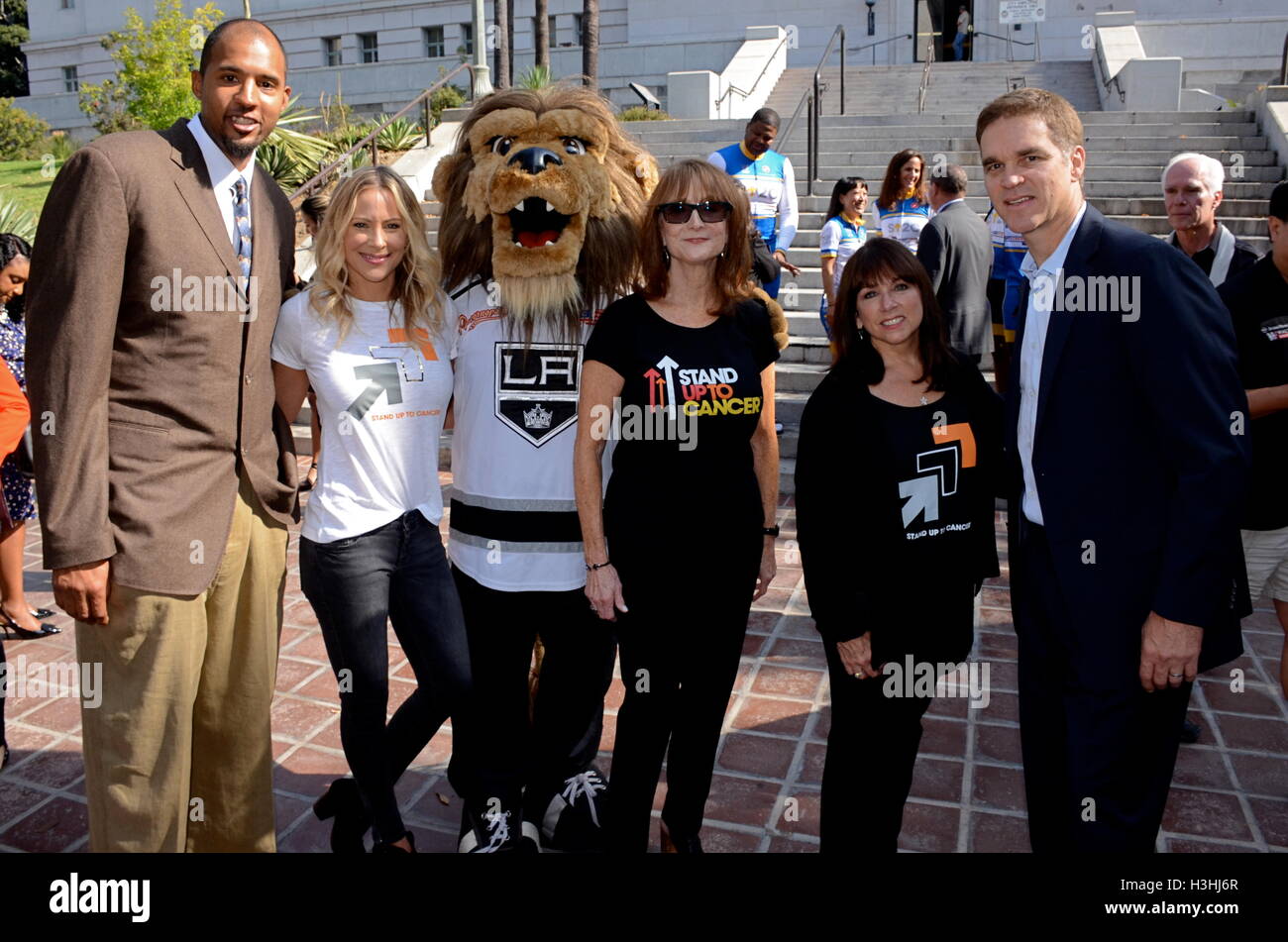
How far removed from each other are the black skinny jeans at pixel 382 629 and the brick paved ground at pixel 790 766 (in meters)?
0.51

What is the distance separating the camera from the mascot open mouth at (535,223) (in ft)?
10.3

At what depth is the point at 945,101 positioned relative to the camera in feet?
67.6

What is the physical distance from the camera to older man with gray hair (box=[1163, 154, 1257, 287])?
456 cm

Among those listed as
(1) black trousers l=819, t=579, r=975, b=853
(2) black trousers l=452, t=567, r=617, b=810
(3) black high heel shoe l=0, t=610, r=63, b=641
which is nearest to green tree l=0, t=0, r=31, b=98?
(3) black high heel shoe l=0, t=610, r=63, b=641

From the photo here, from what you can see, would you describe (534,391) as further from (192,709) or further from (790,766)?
(790,766)

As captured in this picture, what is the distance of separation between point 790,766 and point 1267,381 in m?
2.17

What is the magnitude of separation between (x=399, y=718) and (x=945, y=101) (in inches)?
807

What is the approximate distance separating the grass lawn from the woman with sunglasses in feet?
55.2

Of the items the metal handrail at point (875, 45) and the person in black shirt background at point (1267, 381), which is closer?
the person in black shirt background at point (1267, 381)

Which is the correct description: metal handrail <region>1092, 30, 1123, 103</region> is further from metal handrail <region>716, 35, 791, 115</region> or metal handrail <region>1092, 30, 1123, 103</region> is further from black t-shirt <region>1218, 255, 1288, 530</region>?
black t-shirt <region>1218, 255, 1288, 530</region>

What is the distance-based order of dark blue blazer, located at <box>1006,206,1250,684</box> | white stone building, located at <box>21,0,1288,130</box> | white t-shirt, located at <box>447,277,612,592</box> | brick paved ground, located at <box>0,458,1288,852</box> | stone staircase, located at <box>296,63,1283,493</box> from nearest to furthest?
dark blue blazer, located at <box>1006,206,1250,684</box> → white t-shirt, located at <box>447,277,612,592</box> → brick paved ground, located at <box>0,458,1288,852</box> → stone staircase, located at <box>296,63,1283,493</box> → white stone building, located at <box>21,0,1288,130</box>

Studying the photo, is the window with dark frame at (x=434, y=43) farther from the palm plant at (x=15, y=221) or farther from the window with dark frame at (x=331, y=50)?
the palm plant at (x=15, y=221)

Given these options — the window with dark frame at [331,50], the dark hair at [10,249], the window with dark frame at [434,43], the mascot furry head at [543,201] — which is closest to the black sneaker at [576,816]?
the mascot furry head at [543,201]

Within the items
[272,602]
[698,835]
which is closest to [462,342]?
[272,602]
